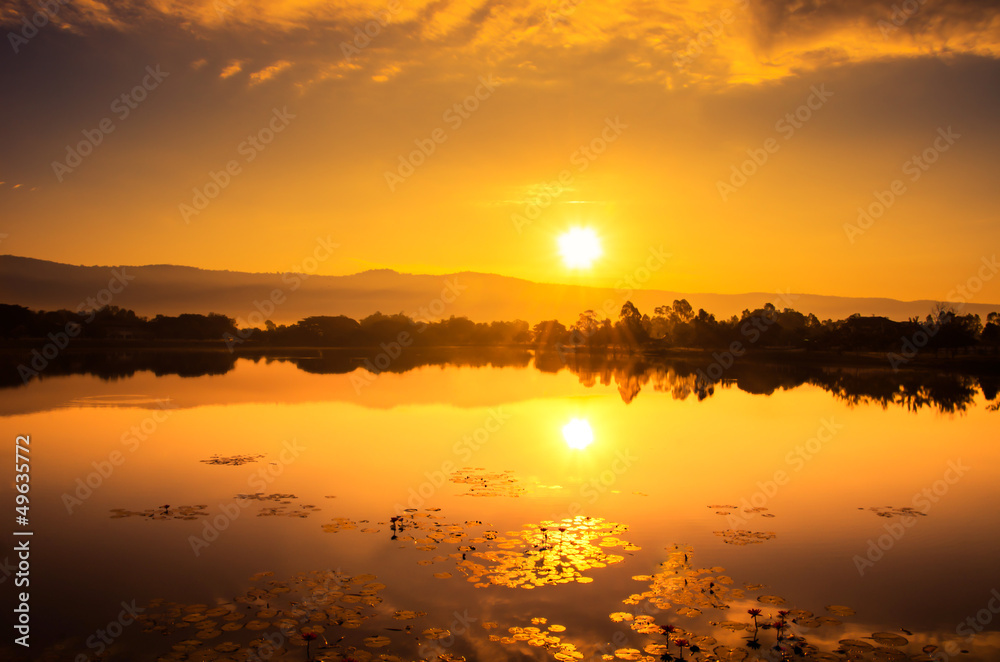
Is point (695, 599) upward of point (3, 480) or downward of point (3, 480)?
downward

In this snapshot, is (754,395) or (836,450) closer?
(836,450)

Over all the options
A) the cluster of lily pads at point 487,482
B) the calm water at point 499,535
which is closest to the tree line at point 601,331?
the calm water at point 499,535

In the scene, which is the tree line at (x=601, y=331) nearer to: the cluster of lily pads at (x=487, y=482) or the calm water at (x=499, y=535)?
the calm water at (x=499, y=535)

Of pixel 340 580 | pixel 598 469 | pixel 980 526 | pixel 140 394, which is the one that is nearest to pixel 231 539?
pixel 340 580

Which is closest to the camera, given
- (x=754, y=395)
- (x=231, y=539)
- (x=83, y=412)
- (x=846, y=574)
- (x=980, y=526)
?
(x=846, y=574)

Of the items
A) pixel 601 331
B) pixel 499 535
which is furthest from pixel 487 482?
pixel 601 331

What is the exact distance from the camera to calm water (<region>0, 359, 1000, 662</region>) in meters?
9.66

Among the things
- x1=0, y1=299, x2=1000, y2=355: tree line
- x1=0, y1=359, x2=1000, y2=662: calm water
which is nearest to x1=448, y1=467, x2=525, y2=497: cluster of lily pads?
x1=0, y1=359, x2=1000, y2=662: calm water

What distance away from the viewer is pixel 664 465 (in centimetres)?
2222

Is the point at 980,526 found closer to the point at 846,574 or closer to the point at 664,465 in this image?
the point at 846,574

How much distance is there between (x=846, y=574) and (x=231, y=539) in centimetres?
1314

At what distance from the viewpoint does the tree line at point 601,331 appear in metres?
121

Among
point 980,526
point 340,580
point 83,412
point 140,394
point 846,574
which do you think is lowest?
point 340,580

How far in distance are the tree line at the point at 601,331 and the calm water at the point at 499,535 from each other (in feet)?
310
